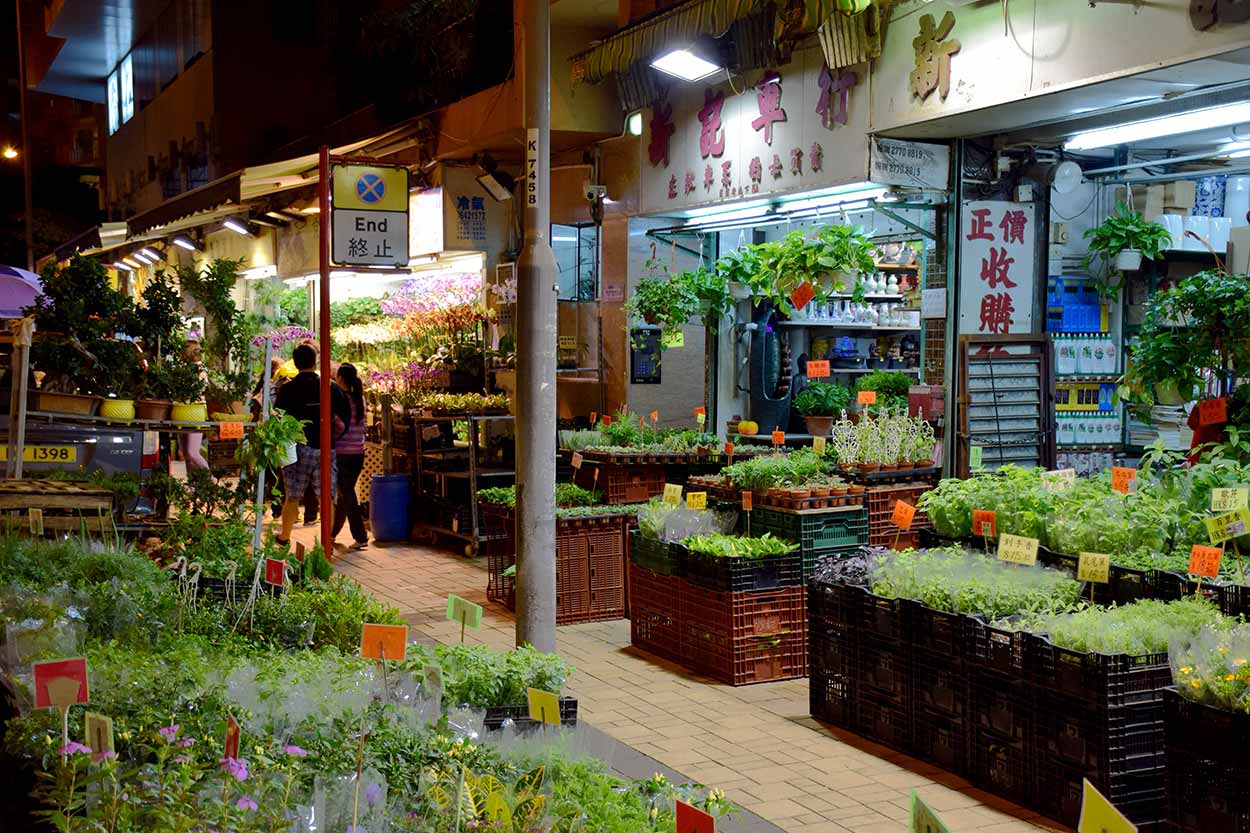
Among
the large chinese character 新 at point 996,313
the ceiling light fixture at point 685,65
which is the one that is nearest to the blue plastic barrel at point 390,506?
the ceiling light fixture at point 685,65

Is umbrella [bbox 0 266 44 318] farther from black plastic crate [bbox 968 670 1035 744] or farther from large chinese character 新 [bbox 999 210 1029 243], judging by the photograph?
black plastic crate [bbox 968 670 1035 744]

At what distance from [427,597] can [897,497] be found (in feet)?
13.8

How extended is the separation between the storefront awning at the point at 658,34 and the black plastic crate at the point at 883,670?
5840mm

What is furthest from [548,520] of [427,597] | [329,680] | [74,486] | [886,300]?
[886,300]

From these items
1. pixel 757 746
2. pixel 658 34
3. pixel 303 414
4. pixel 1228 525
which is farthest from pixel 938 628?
pixel 303 414

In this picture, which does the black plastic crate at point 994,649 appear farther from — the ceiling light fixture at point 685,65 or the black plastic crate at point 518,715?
the ceiling light fixture at point 685,65

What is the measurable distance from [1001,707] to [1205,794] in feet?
4.04

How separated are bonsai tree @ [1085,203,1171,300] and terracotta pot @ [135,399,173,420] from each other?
25.0ft

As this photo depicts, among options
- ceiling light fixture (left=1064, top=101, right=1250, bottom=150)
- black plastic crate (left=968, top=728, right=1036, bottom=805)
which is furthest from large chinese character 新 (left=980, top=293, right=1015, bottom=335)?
black plastic crate (left=968, top=728, right=1036, bottom=805)

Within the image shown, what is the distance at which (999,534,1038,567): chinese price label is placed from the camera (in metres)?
6.00

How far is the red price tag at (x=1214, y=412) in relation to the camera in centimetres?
788

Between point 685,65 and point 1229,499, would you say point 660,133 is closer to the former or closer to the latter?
point 685,65

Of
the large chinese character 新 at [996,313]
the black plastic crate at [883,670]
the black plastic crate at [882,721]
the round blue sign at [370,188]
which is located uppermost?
the round blue sign at [370,188]

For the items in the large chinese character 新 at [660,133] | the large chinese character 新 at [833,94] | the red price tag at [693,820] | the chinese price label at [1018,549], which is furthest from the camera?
the large chinese character 新 at [660,133]
